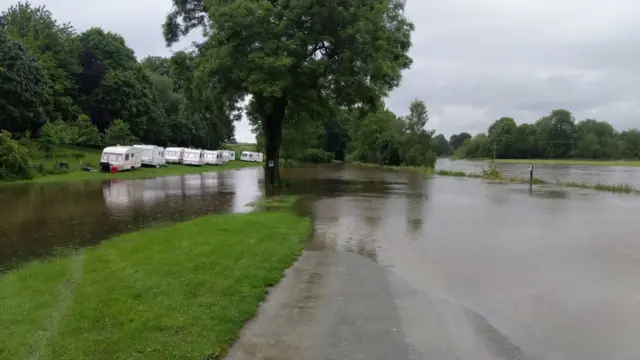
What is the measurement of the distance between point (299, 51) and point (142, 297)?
19295 mm

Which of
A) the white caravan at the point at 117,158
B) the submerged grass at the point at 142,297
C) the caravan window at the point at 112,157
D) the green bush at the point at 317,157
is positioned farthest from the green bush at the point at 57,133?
the green bush at the point at 317,157

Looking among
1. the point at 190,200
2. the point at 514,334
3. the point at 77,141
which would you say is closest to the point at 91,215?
the point at 190,200

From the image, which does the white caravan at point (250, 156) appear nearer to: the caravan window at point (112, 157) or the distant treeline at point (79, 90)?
the distant treeline at point (79, 90)

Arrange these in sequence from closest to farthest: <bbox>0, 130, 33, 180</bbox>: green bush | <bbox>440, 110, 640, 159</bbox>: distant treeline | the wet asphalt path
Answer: the wet asphalt path < <bbox>0, 130, 33, 180</bbox>: green bush < <bbox>440, 110, 640, 159</bbox>: distant treeline

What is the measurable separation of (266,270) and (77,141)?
51599 millimetres

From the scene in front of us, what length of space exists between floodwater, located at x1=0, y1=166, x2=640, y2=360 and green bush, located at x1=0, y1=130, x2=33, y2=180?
1416cm

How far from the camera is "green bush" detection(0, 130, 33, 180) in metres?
31.9

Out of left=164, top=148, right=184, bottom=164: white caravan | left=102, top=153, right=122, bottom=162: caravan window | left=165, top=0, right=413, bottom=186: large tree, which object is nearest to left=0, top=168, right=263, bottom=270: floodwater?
left=165, top=0, right=413, bottom=186: large tree

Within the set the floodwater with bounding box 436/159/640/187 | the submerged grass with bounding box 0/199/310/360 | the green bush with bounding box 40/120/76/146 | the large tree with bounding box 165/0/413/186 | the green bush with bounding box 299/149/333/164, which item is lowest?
the floodwater with bounding box 436/159/640/187

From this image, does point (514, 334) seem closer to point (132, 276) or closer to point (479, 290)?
point (479, 290)

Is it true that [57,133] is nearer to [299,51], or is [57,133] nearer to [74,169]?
[74,169]

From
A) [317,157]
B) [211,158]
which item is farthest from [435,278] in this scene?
[317,157]

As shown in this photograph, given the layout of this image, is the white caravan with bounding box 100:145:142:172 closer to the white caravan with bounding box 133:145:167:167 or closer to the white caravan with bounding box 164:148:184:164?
the white caravan with bounding box 133:145:167:167

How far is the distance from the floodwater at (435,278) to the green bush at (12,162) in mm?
14164
